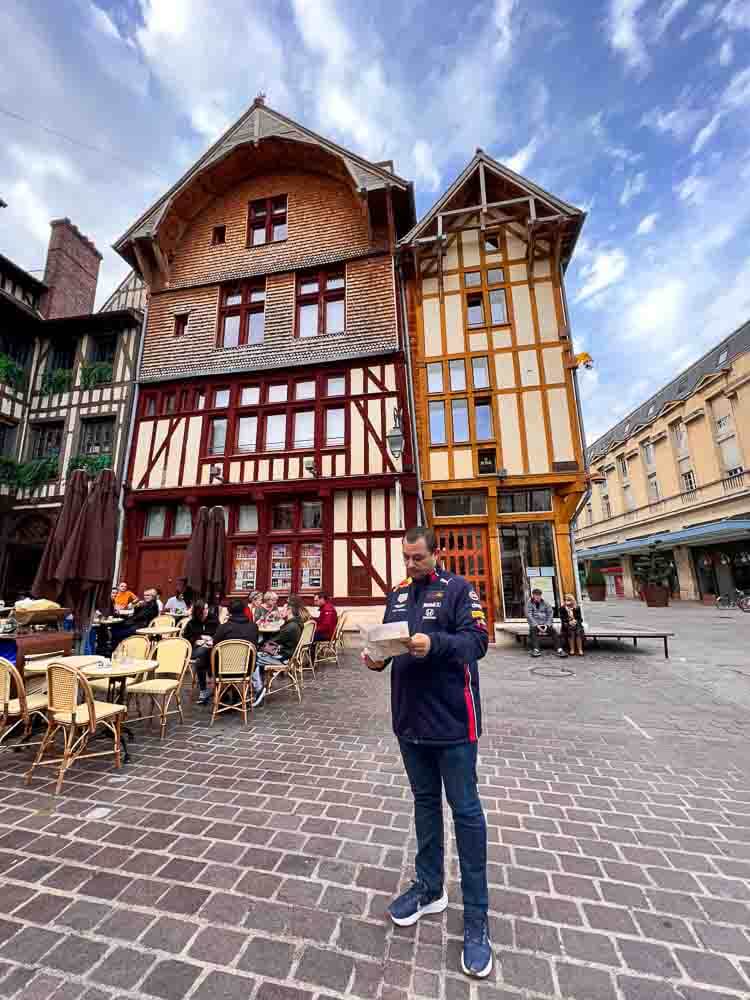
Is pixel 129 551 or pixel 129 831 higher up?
pixel 129 551

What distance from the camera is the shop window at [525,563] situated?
38.2 feet

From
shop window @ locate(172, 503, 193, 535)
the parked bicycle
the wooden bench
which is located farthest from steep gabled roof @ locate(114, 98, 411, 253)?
the parked bicycle

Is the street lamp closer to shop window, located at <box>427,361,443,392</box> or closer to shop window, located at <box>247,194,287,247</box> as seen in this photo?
shop window, located at <box>427,361,443,392</box>

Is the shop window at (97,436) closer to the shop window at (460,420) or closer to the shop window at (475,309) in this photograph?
the shop window at (460,420)

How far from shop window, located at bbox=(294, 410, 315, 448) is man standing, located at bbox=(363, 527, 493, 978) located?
1085 centimetres

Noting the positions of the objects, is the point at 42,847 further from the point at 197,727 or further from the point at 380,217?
the point at 380,217

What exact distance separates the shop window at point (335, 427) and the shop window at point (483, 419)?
387 cm

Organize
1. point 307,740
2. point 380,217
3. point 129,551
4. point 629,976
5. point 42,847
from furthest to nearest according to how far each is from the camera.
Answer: point 380,217, point 129,551, point 307,740, point 42,847, point 629,976

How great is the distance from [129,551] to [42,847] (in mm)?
11407

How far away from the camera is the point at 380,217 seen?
44.4 feet

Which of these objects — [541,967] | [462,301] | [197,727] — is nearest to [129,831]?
[197,727]

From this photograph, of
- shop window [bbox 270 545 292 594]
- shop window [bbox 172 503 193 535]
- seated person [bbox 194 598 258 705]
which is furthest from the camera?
shop window [bbox 172 503 193 535]

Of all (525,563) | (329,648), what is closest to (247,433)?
(329,648)

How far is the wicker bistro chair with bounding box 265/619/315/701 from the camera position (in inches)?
235
